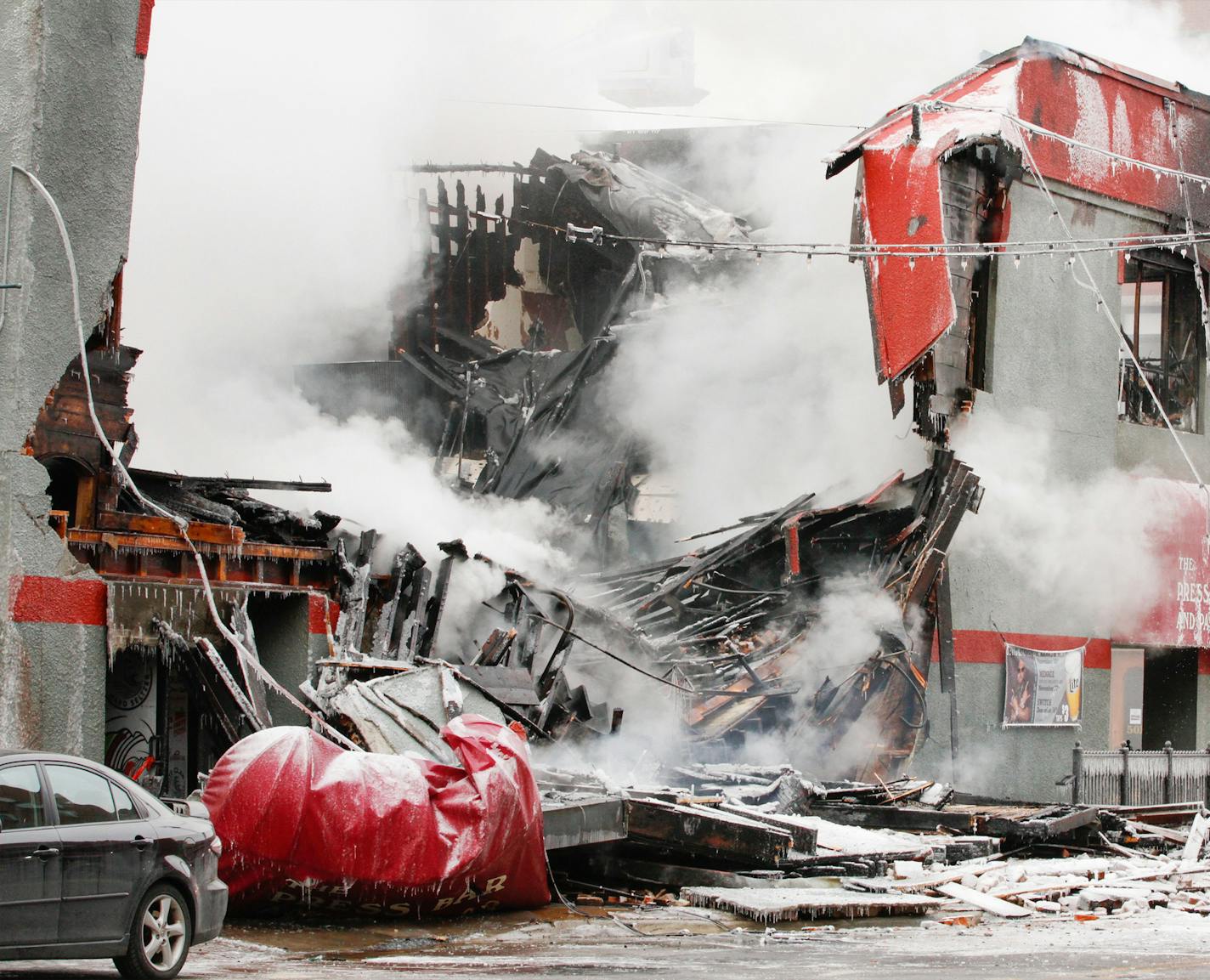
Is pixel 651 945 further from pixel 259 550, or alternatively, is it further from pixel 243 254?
pixel 243 254

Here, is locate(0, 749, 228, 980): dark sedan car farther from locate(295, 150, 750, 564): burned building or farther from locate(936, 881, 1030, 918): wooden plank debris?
locate(295, 150, 750, 564): burned building

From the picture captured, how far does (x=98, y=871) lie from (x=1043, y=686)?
1484cm

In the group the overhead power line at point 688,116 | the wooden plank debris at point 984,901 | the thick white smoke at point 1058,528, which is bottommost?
the wooden plank debris at point 984,901

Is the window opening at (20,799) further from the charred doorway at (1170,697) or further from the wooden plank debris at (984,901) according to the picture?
the charred doorway at (1170,697)

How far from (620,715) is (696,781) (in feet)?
2.90

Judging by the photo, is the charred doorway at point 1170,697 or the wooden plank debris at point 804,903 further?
the charred doorway at point 1170,697

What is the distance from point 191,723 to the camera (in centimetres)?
1229

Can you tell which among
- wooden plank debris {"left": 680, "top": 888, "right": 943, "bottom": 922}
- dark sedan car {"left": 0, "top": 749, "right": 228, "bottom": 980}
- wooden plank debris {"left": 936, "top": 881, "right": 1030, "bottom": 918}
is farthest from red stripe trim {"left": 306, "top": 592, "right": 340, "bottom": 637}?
wooden plank debris {"left": 936, "top": 881, "right": 1030, "bottom": 918}

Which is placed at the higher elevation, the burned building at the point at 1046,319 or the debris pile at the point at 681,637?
the burned building at the point at 1046,319

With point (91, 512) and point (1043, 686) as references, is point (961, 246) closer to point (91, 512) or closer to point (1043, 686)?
point (1043, 686)

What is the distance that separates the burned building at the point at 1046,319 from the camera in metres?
17.9

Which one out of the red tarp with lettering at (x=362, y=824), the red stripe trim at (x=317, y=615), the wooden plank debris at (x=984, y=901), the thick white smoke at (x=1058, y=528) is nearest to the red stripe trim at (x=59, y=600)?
the red stripe trim at (x=317, y=615)

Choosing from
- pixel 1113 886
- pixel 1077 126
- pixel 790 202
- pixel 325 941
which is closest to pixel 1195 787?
pixel 1113 886

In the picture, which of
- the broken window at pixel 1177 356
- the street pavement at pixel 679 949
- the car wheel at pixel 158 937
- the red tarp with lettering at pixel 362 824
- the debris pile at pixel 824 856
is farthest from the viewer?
the broken window at pixel 1177 356
